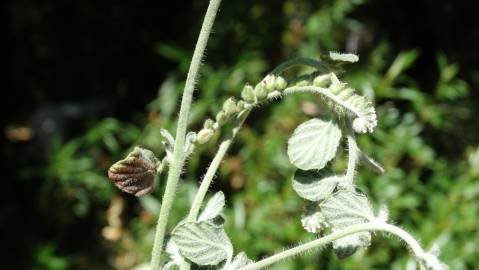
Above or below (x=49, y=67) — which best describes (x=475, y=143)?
below

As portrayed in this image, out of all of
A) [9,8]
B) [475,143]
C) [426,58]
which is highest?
[9,8]

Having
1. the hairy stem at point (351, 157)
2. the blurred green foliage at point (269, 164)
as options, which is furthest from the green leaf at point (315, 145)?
the blurred green foliage at point (269, 164)

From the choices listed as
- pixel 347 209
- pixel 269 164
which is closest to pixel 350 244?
pixel 347 209

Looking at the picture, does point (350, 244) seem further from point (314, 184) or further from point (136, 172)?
point (136, 172)

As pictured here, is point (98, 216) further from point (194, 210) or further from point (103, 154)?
point (194, 210)

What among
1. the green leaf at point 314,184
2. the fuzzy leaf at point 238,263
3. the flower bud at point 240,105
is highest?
the flower bud at point 240,105

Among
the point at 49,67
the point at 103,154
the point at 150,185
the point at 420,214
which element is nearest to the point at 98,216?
the point at 103,154

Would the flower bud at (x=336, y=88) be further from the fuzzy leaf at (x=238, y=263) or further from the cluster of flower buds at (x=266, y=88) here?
the fuzzy leaf at (x=238, y=263)
